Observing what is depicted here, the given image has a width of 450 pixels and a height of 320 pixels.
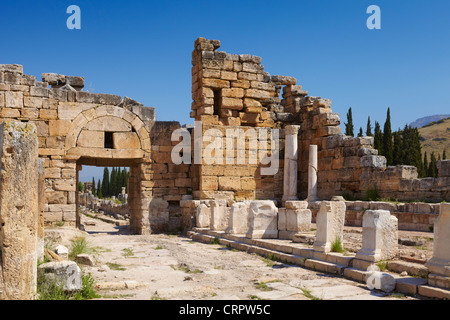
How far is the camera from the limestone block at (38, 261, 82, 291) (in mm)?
5023

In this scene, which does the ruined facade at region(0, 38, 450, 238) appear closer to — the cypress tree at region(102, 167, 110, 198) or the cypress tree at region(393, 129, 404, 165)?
the cypress tree at region(393, 129, 404, 165)

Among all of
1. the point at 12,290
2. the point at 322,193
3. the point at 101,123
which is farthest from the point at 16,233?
the point at 322,193

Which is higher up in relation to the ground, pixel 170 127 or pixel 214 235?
pixel 170 127

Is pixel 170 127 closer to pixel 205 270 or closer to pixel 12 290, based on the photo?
pixel 205 270

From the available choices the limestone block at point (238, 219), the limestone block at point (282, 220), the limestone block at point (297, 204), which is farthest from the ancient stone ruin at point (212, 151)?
the limestone block at point (297, 204)

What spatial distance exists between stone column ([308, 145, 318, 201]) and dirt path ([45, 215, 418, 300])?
4.96m

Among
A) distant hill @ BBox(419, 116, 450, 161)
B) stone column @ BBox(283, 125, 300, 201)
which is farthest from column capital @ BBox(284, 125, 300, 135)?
distant hill @ BBox(419, 116, 450, 161)

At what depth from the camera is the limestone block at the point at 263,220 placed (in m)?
9.47

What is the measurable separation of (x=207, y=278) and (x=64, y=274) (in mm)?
2162

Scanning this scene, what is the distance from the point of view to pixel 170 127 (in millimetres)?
13727

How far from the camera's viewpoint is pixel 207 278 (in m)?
6.45

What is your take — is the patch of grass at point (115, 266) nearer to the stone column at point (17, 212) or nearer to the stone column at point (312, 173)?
the stone column at point (17, 212)
